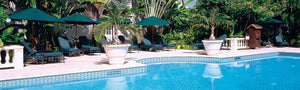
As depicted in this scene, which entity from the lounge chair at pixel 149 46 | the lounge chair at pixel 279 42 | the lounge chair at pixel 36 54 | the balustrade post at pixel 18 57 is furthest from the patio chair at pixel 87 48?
the lounge chair at pixel 279 42

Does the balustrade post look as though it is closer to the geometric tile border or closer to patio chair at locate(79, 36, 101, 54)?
the geometric tile border

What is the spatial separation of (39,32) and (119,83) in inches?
279

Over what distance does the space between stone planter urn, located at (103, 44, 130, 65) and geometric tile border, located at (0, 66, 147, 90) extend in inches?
20.7

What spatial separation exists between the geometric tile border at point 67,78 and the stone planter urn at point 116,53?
0.53 meters

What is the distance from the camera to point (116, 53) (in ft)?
21.8

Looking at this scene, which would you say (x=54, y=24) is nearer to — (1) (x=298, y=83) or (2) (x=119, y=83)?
(2) (x=119, y=83)

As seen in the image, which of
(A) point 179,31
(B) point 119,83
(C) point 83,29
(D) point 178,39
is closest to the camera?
(B) point 119,83

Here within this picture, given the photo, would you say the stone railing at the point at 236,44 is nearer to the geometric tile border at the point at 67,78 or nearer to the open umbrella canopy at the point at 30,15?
the geometric tile border at the point at 67,78

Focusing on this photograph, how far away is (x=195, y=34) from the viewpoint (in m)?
15.0

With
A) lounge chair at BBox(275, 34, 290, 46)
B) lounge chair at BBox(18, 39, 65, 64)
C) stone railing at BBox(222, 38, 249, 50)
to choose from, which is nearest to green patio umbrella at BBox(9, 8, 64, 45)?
lounge chair at BBox(18, 39, 65, 64)

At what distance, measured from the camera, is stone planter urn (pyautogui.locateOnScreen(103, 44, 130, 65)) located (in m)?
6.52

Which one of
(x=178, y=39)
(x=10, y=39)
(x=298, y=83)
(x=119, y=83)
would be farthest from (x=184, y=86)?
(x=178, y=39)

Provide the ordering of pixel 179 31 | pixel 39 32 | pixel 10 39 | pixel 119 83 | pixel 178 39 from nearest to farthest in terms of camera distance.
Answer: pixel 119 83
pixel 10 39
pixel 39 32
pixel 178 39
pixel 179 31

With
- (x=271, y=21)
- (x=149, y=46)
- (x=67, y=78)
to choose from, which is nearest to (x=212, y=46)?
(x=149, y=46)
